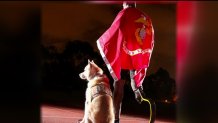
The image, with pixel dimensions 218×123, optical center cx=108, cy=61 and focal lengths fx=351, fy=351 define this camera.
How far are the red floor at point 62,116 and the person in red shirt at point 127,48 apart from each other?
102 mm

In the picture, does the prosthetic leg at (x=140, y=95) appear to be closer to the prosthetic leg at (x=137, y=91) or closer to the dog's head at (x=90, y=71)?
the prosthetic leg at (x=137, y=91)

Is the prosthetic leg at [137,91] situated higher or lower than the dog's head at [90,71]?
lower

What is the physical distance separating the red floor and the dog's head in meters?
0.24

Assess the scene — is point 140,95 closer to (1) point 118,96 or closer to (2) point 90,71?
(1) point 118,96

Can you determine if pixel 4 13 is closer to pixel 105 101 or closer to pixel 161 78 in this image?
pixel 105 101

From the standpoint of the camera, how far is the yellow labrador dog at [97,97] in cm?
230

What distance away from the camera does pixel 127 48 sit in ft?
7.77

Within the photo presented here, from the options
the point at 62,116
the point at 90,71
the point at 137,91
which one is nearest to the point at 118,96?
the point at 137,91

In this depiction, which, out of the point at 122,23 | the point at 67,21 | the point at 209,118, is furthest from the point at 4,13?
the point at 209,118

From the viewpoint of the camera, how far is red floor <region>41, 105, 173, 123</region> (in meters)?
2.38

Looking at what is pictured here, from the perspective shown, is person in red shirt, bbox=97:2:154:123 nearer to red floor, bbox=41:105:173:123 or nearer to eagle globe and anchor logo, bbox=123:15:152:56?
eagle globe and anchor logo, bbox=123:15:152:56

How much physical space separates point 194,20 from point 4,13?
135cm

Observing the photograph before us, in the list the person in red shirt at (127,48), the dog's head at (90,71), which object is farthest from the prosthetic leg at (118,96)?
the dog's head at (90,71)

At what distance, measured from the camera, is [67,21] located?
2.43 metres
